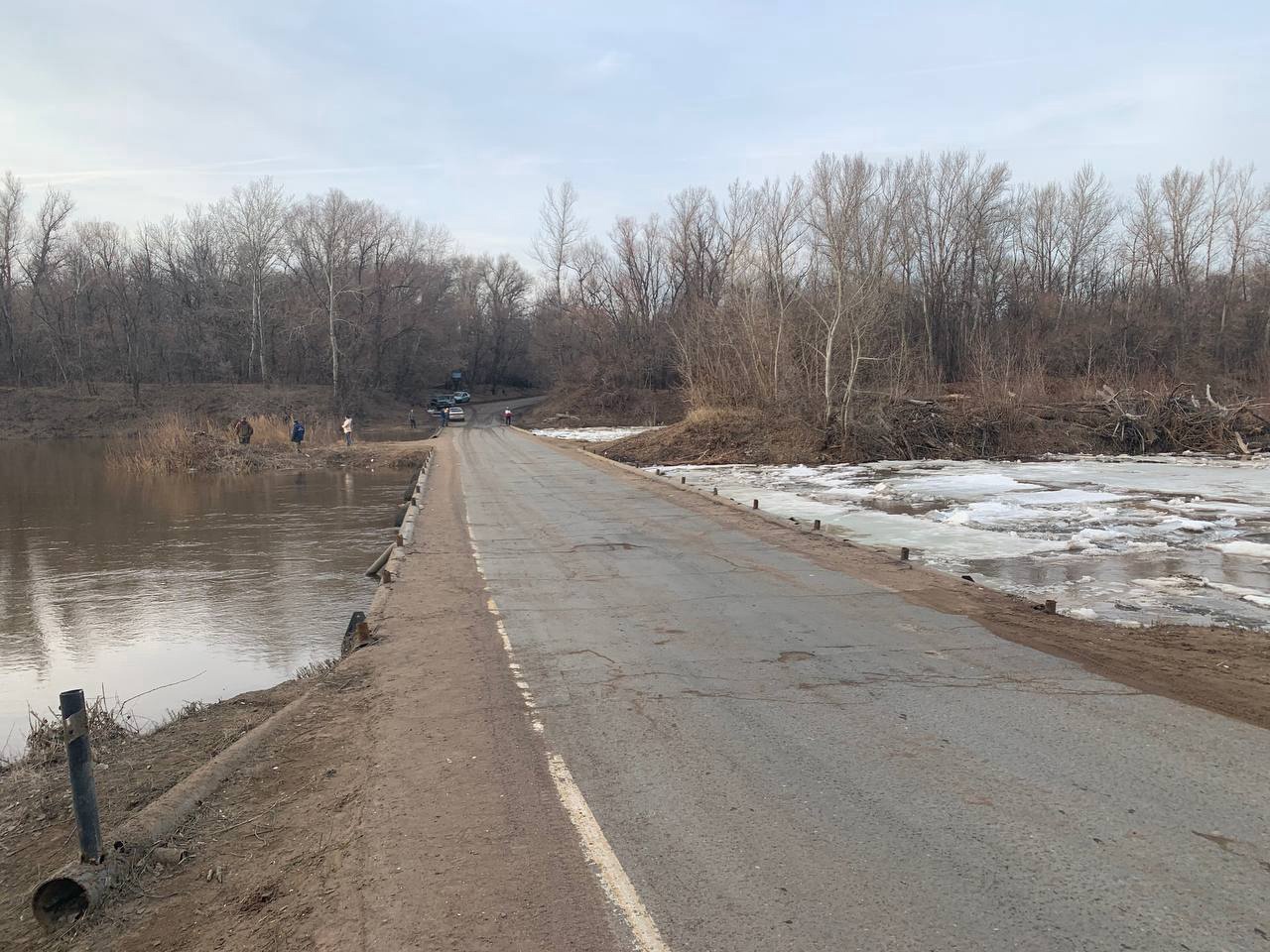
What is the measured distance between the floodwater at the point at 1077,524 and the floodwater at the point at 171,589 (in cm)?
885

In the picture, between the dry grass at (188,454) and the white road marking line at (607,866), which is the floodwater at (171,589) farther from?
the dry grass at (188,454)

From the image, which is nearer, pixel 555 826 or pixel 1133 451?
pixel 555 826

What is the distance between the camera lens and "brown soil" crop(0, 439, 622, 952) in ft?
10.6

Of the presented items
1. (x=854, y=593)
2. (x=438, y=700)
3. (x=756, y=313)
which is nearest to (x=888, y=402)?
(x=756, y=313)

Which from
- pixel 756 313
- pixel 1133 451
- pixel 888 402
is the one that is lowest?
pixel 1133 451

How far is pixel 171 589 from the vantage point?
1297 centimetres

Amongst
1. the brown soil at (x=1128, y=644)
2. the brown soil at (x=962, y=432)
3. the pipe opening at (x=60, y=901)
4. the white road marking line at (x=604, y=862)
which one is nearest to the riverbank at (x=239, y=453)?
the brown soil at (x=962, y=432)

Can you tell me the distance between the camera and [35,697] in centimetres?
826

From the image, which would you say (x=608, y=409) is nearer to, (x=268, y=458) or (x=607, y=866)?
(x=268, y=458)

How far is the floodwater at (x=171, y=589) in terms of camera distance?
8.86 meters

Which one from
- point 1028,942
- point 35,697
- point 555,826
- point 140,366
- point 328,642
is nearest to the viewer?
point 1028,942

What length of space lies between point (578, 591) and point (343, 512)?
46.9 feet

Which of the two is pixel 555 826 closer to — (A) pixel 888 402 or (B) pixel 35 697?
(B) pixel 35 697

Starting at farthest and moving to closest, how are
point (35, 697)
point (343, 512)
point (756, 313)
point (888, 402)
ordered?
point (756, 313)
point (888, 402)
point (343, 512)
point (35, 697)
